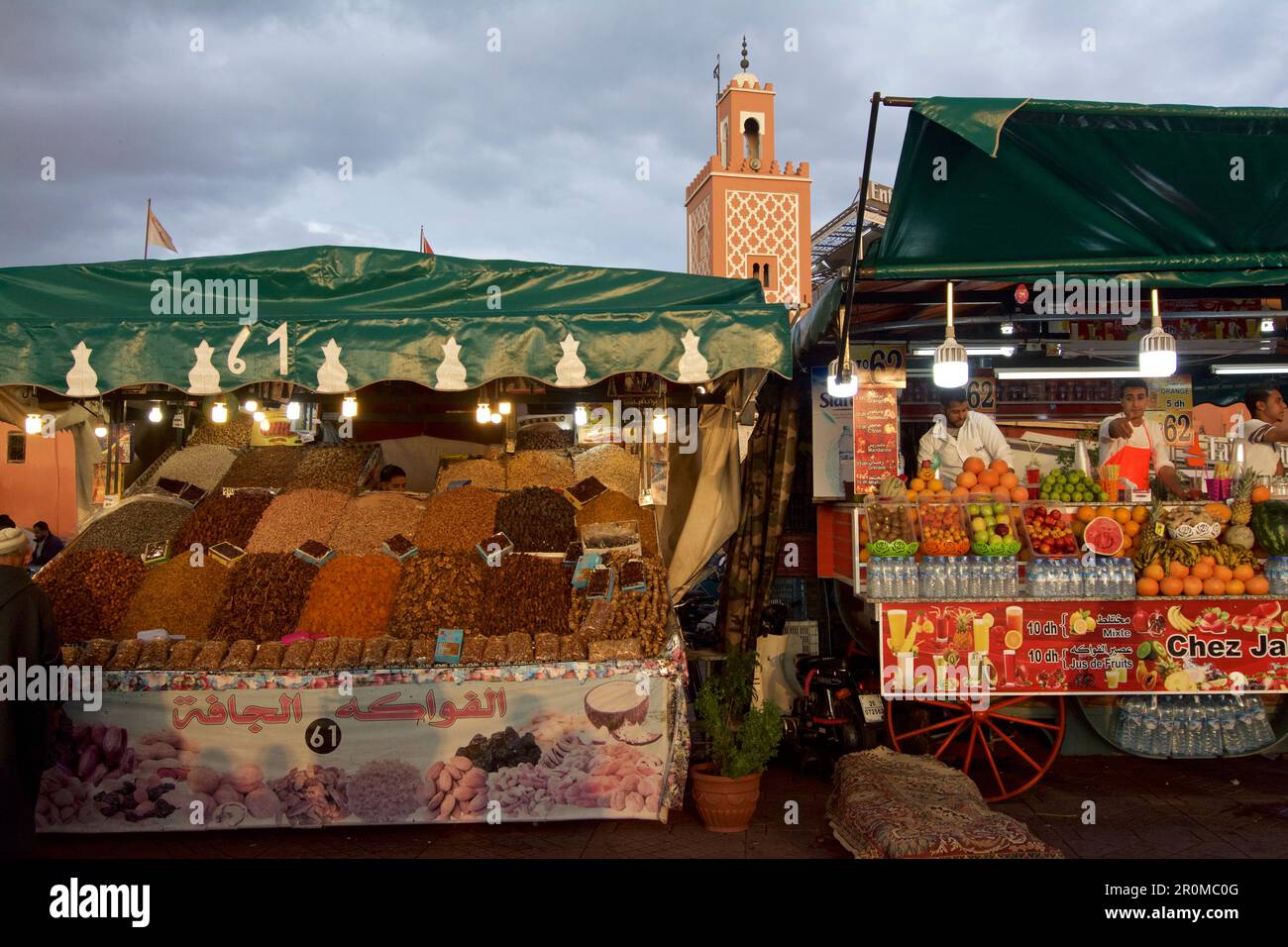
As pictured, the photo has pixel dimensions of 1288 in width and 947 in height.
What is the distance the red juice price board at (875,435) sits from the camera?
561 centimetres

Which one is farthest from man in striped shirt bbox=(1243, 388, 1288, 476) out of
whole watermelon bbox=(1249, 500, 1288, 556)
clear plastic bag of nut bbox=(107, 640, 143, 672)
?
clear plastic bag of nut bbox=(107, 640, 143, 672)

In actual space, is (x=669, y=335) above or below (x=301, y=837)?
above

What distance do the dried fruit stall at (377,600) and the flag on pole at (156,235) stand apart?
2236 mm

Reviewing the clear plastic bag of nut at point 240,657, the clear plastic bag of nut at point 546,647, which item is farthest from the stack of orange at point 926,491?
the clear plastic bag of nut at point 240,657

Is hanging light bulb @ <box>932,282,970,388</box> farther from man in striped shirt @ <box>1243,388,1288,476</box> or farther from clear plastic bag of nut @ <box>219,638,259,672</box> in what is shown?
clear plastic bag of nut @ <box>219,638,259,672</box>

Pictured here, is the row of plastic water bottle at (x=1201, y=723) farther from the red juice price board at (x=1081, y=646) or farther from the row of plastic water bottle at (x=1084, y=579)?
the row of plastic water bottle at (x=1084, y=579)

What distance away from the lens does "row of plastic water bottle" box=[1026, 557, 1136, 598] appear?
186 inches

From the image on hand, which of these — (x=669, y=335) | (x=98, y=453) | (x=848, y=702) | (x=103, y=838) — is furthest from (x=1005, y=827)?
(x=98, y=453)

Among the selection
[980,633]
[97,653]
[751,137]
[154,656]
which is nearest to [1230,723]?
Result: [980,633]

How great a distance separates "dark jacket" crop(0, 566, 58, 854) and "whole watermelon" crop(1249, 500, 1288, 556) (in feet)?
17.5

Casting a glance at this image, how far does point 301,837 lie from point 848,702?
2.93m

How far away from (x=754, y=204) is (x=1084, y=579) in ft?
93.2

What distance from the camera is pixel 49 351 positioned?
15.2 ft

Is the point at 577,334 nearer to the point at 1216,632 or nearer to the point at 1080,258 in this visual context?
the point at 1080,258
